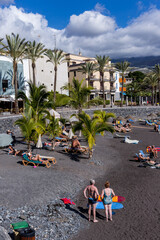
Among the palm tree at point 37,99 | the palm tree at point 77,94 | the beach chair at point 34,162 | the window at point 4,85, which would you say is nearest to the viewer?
the beach chair at point 34,162

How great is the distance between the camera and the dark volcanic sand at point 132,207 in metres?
7.25

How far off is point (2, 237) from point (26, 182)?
16.0 feet

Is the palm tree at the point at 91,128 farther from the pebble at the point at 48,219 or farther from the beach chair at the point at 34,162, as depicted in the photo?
the pebble at the point at 48,219

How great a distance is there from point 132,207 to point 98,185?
8.91ft

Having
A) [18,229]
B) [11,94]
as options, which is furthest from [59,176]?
[11,94]

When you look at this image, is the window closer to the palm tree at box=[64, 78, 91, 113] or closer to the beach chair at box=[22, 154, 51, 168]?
the palm tree at box=[64, 78, 91, 113]

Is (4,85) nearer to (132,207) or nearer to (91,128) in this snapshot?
(91,128)

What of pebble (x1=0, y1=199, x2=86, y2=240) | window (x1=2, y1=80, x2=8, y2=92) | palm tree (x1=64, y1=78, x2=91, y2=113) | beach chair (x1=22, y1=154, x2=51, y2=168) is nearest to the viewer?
pebble (x1=0, y1=199, x2=86, y2=240)

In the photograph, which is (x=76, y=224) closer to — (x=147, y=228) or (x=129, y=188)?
(x=147, y=228)

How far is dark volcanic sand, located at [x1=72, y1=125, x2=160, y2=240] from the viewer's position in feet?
23.8

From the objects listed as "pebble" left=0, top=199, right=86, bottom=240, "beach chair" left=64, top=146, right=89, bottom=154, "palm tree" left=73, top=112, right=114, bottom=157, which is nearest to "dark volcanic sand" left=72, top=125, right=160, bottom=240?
"pebble" left=0, top=199, right=86, bottom=240

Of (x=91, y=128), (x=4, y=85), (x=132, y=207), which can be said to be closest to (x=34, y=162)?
(x=91, y=128)

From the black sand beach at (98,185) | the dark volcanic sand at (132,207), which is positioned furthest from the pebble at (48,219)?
the dark volcanic sand at (132,207)

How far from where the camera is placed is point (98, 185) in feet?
37.4
